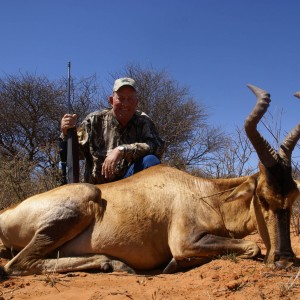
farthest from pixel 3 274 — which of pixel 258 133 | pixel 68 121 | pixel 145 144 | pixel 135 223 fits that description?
pixel 258 133

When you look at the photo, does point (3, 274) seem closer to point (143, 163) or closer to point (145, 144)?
point (143, 163)

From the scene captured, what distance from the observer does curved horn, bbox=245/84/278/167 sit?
186 inches

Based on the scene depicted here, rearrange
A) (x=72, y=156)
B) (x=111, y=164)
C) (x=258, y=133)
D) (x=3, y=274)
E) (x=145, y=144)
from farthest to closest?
(x=72, y=156)
(x=145, y=144)
(x=111, y=164)
(x=258, y=133)
(x=3, y=274)

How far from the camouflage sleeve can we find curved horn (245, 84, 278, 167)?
2.05 metres

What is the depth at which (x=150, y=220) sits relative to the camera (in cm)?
511

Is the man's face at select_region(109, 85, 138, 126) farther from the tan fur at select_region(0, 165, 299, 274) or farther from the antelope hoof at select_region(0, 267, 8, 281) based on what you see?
the antelope hoof at select_region(0, 267, 8, 281)

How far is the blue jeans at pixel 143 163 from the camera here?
6.36 m

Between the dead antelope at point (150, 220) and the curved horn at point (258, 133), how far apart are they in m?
0.01

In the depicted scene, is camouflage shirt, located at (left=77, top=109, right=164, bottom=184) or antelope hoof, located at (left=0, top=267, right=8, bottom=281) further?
camouflage shirt, located at (left=77, top=109, right=164, bottom=184)

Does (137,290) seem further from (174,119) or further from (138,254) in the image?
(174,119)

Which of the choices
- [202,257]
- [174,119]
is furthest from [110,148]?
[174,119]

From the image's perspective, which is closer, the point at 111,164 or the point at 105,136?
the point at 111,164

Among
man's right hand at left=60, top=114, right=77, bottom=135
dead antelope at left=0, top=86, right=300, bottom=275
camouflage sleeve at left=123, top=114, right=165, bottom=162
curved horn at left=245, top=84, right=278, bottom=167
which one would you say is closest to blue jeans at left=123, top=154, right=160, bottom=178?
camouflage sleeve at left=123, top=114, right=165, bottom=162

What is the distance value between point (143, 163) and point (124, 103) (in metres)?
1.13
